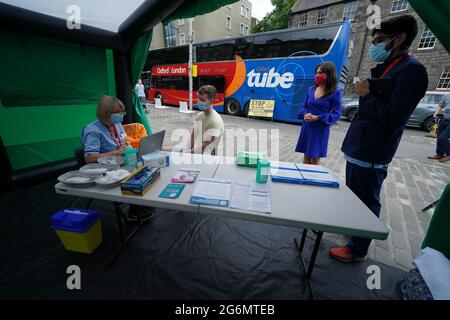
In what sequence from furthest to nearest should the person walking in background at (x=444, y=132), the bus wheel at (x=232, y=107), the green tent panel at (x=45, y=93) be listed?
the bus wheel at (x=232, y=107) < the person walking in background at (x=444, y=132) < the green tent panel at (x=45, y=93)

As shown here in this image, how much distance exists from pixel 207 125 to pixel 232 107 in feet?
23.9

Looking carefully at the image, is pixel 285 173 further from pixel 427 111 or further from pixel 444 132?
pixel 427 111

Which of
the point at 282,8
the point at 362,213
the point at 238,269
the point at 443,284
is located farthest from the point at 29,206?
the point at 282,8

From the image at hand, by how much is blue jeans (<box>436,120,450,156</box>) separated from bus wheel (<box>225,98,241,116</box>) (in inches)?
252

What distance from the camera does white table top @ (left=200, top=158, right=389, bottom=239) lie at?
100 cm

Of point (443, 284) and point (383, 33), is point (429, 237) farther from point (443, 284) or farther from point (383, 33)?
point (383, 33)

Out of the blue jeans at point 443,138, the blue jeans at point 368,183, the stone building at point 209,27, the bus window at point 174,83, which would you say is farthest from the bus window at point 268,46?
the stone building at point 209,27

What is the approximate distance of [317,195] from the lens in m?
1.30

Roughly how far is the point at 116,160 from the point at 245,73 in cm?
742

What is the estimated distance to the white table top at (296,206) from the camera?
101 cm

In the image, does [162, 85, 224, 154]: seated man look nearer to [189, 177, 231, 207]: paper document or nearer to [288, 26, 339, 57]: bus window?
[189, 177, 231, 207]: paper document

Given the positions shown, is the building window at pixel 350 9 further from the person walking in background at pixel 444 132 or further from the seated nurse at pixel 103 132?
the seated nurse at pixel 103 132

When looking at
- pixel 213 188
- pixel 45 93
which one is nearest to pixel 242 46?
pixel 45 93

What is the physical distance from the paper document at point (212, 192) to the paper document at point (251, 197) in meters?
0.06
